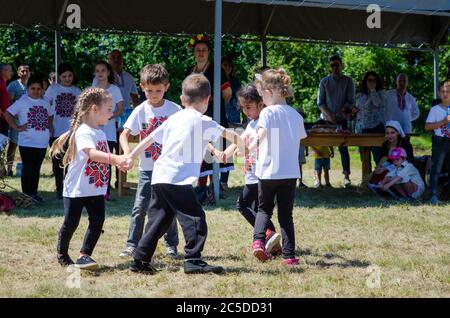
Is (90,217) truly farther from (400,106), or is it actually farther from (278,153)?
(400,106)

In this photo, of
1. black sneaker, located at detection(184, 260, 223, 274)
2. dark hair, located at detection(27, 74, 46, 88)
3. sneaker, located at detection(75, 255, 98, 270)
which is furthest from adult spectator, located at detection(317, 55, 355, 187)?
sneaker, located at detection(75, 255, 98, 270)

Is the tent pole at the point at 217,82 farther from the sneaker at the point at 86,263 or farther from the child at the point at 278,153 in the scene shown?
the sneaker at the point at 86,263

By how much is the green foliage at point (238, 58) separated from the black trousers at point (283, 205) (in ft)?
43.6

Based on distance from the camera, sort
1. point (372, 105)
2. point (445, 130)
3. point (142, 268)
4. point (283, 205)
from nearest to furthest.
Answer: point (142, 268) → point (283, 205) → point (445, 130) → point (372, 105)

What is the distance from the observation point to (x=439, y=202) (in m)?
10.4

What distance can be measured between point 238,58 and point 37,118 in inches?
518

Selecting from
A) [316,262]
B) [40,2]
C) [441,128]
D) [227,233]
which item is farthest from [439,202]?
[40,2]

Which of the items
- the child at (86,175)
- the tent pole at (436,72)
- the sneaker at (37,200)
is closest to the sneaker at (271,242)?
the child at (86,175)

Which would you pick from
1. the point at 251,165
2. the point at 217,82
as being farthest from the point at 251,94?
the point at 217,82

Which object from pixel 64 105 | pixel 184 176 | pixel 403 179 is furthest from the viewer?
pixel 403 179

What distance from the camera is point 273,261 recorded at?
20.1 ft

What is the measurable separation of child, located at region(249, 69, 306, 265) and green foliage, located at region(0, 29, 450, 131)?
13212mm

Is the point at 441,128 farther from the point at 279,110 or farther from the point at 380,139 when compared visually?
the point at 279,110

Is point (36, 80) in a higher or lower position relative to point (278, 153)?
higher
